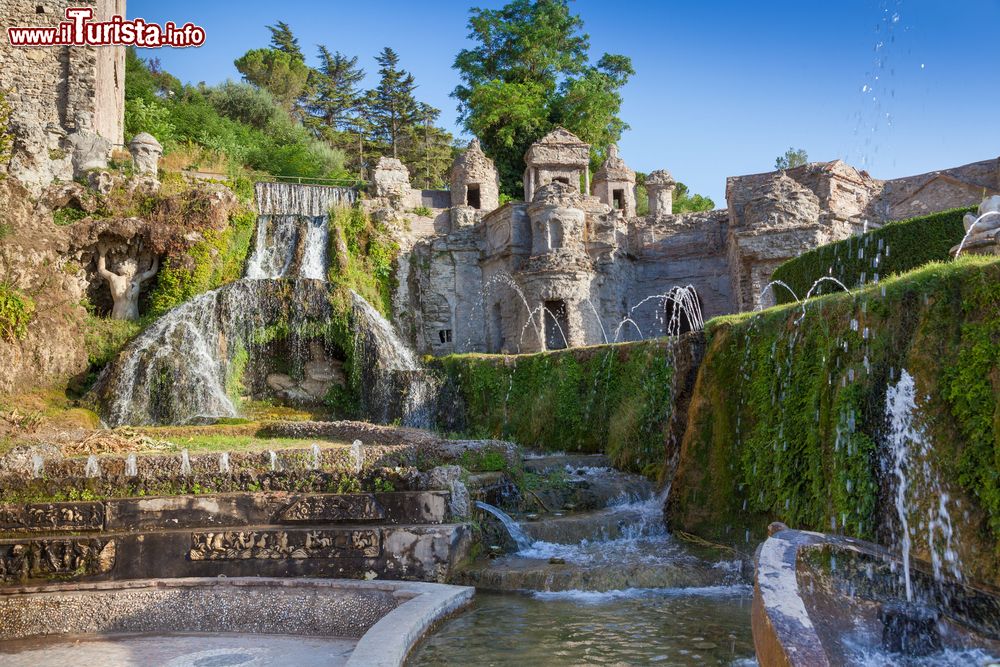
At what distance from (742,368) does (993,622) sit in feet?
13.7

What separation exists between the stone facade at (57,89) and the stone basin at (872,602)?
22412 millimetres

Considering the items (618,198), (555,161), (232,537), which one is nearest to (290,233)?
(555,161)

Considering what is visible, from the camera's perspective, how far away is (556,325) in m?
23.7

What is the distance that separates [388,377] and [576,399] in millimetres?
4802

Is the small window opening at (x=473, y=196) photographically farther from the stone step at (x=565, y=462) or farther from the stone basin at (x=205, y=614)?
the stone basin at (x=205, y=614)

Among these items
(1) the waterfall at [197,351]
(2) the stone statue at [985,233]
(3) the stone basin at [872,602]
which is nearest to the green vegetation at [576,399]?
(1) the waterfall at [197,351]

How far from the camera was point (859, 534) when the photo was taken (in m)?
5.63

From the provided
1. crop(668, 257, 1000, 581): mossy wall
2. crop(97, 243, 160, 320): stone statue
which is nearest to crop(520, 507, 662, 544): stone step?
crop(668, 257, 1000, 581): mossy wall

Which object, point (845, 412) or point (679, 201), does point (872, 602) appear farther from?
point (679, 201)

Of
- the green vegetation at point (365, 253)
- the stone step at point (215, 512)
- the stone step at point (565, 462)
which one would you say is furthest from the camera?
the green vegetation at point (365, 253)

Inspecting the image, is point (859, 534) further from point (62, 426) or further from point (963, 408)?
point (62, 426)

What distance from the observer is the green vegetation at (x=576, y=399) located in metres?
11.6

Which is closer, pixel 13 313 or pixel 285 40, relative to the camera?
pixel 13 313

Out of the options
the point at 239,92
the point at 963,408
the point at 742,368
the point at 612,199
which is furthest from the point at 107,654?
the point at 239,92
